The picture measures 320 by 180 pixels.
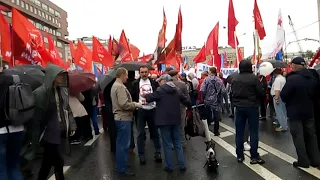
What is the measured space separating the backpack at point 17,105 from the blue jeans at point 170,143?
244cm

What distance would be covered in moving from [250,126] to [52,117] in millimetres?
3497

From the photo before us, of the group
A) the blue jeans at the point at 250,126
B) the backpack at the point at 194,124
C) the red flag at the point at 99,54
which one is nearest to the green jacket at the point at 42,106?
the backpack at the point at 194,124

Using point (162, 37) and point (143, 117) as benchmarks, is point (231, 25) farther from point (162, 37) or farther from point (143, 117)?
point (143, 117)

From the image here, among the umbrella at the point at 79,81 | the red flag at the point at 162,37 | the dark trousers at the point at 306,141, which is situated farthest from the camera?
the red flag at the point at 162,37

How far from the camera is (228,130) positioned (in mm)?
9938

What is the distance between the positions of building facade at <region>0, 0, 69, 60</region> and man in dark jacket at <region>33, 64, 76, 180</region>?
65991 mm

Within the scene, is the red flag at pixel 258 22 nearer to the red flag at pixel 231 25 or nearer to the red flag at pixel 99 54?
the red flag at pixel 231 25

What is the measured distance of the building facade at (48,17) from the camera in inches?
2886

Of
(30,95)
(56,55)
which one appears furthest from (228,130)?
(30,95)

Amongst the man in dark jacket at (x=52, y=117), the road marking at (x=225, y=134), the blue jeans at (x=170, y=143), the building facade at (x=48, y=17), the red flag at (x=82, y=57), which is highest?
the building facade at (x=48, y=17)

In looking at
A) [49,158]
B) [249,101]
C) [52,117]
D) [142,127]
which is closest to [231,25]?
[249,101]

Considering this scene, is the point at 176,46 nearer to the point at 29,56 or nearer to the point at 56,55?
the point at 56,55

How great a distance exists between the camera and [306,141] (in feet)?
20.0

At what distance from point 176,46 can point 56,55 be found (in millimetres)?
4938
